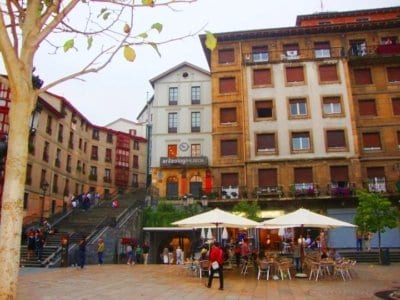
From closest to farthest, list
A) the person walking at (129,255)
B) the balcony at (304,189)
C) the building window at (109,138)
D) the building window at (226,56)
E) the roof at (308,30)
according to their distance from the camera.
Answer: the person walking at (129,255)
the balcony at (304,189)
the roof at (308,30)
the building window at (226,56)
the building window at (109,138)

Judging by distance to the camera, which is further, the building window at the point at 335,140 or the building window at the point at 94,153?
the building window at the point at 94,153

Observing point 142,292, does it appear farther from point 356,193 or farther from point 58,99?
point 58,99

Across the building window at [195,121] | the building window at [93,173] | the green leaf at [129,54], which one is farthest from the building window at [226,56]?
the green leaf at [129,54]

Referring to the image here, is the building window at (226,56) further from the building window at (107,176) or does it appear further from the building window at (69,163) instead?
the building window at (107,176)

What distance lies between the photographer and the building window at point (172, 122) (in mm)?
38062

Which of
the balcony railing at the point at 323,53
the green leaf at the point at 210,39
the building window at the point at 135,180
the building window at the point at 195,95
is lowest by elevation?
the green leaf at the point at 210,39

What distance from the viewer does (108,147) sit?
5078 cm

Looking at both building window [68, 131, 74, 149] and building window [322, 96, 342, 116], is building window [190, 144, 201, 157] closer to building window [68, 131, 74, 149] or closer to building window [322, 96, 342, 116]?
building window [322, 96, 342, 116]

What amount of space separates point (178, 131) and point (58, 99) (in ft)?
40.0

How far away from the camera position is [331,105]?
34.4 meters

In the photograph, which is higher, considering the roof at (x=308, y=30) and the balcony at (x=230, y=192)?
the roof at (x=308, y=30)

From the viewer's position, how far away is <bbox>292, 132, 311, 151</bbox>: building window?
111 ft

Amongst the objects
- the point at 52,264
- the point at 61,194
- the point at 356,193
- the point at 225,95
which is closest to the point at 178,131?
the point at 225,95

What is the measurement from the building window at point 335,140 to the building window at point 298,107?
2.70 m
